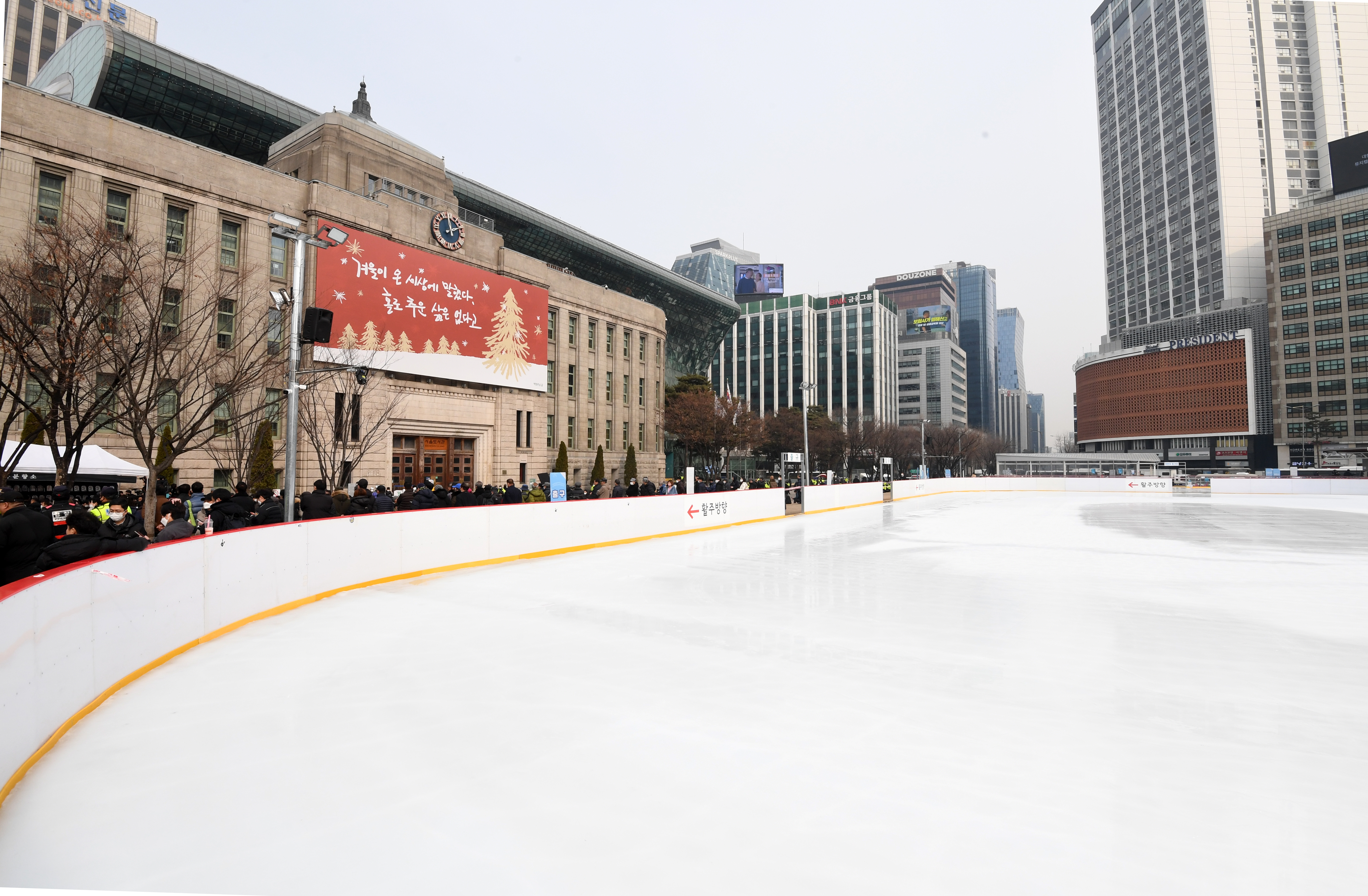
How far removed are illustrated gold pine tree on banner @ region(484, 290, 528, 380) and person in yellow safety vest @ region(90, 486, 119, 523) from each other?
58.6 feet

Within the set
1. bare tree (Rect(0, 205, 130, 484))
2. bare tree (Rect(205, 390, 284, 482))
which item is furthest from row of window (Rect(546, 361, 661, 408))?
bare tree (Rect(0, 205, 130, 484))

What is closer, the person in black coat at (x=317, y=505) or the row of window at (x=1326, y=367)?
the person in black coat at (x=317, y=505)

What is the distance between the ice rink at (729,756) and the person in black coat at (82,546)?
1255mm

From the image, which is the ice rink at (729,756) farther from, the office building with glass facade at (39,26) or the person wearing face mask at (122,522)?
the office building with glass facade at (39,26)

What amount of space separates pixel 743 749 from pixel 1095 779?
2129 millimetres

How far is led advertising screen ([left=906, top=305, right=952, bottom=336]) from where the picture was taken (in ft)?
476

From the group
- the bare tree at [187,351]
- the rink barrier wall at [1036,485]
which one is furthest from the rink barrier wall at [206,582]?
the rink barrier wall at [1036,485]

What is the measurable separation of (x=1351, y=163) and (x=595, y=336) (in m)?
103

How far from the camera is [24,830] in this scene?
332cm

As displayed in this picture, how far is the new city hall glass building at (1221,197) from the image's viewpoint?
97625 mm

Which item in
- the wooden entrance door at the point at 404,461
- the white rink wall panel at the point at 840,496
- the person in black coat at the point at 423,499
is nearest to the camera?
the person in black coat at the point at 423,499

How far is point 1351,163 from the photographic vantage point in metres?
81.5

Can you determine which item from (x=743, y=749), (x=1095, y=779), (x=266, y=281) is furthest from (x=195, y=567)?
(x=266, y=281)

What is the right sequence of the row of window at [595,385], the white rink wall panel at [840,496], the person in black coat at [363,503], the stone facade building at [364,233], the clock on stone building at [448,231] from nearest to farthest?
1. the person in black coat at [363,503]
2. the stone facade building at [364,233]
3. the white rink wall panel at [840,496]
4. the clock on stone building at [448,231]
5. the row of window at [595,385]
